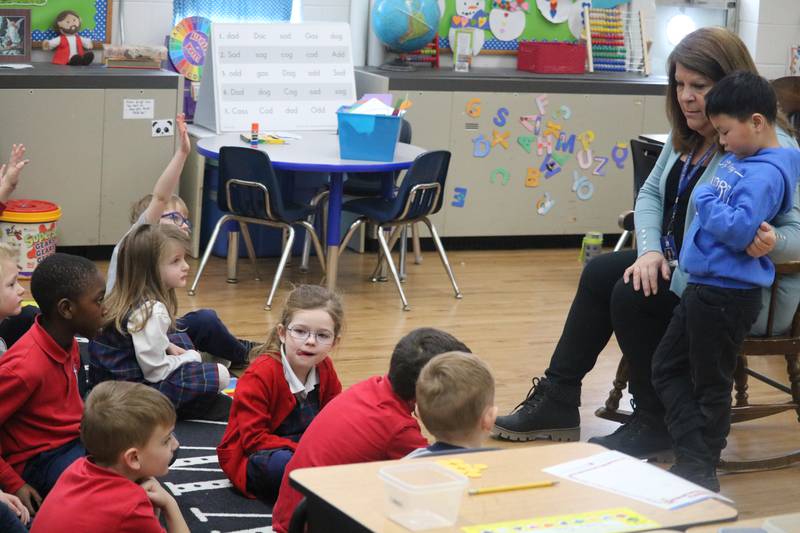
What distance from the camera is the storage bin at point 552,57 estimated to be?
22.9 feet

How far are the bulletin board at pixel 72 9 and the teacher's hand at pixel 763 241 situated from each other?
4.07 metres

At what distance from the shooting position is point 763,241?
3.10 metres

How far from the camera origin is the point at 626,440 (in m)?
3.70

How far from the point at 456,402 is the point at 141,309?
1.61 meters

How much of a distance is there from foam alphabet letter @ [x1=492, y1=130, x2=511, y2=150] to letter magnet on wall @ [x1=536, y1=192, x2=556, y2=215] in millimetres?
420

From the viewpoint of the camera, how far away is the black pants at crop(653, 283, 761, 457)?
3199 mm

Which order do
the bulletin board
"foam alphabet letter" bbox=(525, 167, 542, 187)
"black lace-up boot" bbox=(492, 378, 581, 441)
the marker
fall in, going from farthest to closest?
"foam alphabet letter" bbox=(525, 167, 542, 187)
the bulletin board
"black lace-up boot" bbox=(492, 378, 581, 441)
the marker

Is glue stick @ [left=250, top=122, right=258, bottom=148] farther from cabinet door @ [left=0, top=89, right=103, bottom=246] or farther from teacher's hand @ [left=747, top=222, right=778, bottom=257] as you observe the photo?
teacher's hand @ [left=747, top=222, right=778, bottom=257]

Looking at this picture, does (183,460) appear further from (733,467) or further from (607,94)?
(607,94)

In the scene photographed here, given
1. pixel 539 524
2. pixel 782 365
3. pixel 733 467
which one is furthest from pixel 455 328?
pixel 539 524

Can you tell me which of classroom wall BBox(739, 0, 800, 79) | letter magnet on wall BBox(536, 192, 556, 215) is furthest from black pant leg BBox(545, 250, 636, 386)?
classroom wall BBox(739, 0, 800, 79)

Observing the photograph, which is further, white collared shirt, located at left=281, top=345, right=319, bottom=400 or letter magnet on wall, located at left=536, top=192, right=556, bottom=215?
letter magnet on wall, located at left=536, top=192, right=556, bottom=215

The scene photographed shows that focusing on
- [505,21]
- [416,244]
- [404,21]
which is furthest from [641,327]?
[505,21]

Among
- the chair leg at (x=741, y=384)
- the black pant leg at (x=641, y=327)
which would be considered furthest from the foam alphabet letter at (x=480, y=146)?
the black pant leg at (x=641, y=327)
